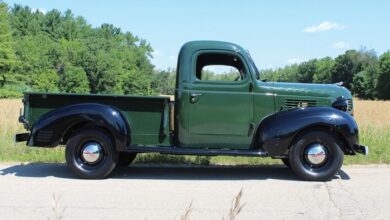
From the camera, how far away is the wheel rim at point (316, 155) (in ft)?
24.2

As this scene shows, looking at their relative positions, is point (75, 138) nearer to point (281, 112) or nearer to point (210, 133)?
point (210, 133)

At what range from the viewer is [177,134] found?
301 inches

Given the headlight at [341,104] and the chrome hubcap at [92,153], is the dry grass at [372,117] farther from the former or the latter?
the chrome hubcap at [92,153]

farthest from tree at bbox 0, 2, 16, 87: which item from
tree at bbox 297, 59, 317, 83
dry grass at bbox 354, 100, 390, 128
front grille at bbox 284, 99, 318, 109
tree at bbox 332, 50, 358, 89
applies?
tree at bbox 297, 59, 317, 83

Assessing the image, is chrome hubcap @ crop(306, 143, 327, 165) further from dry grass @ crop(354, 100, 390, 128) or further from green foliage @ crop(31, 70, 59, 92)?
green foliage @ crop(31, 70, 59, 92)

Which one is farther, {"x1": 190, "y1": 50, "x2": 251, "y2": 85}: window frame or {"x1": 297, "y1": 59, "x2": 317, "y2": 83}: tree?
{"x1": 297, "y1": 59, "x2": 317, "y2": 83}: tree

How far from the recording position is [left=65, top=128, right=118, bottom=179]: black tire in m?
7.49

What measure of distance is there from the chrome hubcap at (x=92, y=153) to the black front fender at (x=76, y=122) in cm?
29

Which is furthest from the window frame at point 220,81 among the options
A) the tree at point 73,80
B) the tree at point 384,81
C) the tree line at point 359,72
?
the tree at point 384,81

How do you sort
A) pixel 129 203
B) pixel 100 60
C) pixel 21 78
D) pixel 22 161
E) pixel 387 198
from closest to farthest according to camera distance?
pixel 129 203
pixel 387 198
pixel 22 161
pixel 21 78
pixel 100 60

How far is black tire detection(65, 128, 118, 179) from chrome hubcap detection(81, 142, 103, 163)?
2 centimetres

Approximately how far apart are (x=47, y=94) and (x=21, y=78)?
226 ft

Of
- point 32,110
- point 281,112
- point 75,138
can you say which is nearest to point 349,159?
point 281,112

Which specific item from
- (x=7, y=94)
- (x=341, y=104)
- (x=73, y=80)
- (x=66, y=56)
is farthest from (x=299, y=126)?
(x=66, y=56)
